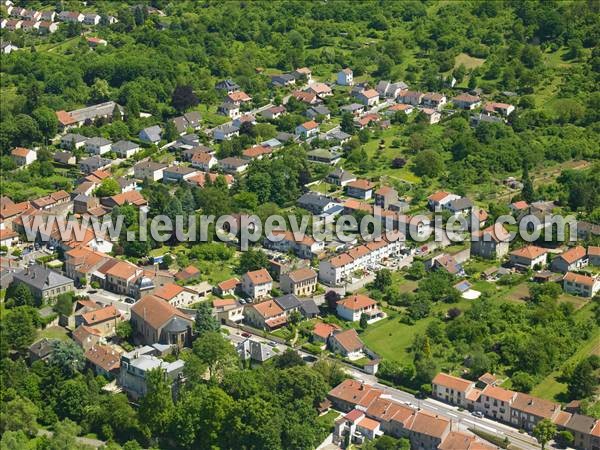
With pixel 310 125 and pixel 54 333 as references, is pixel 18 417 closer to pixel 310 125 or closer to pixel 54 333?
pixel 54 333

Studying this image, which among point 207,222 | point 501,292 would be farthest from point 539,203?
point 207,222

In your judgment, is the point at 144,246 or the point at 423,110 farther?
the point at 423,110

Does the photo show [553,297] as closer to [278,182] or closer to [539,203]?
[539,203]

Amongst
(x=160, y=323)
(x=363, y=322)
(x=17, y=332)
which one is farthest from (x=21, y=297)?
(x=363, y=322)

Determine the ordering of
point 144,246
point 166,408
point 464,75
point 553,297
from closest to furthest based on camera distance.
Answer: point 166,408 → point 553,297 → point 144,246 → point 464,75

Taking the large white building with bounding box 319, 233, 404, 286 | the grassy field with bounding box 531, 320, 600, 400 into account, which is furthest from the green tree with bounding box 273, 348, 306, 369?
the grassy field with bounding box 531, 320, 600, 400

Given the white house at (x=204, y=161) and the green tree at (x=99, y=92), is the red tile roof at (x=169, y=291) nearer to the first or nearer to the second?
the white house at (x=204, y=161)

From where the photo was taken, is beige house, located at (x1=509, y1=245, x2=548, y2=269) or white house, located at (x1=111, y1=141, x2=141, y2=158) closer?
beige house, located at (x1=509, y1=245, x2=548, y2=269)

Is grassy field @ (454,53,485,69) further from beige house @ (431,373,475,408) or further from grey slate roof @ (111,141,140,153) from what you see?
beige house @ (431,373,475,408)
